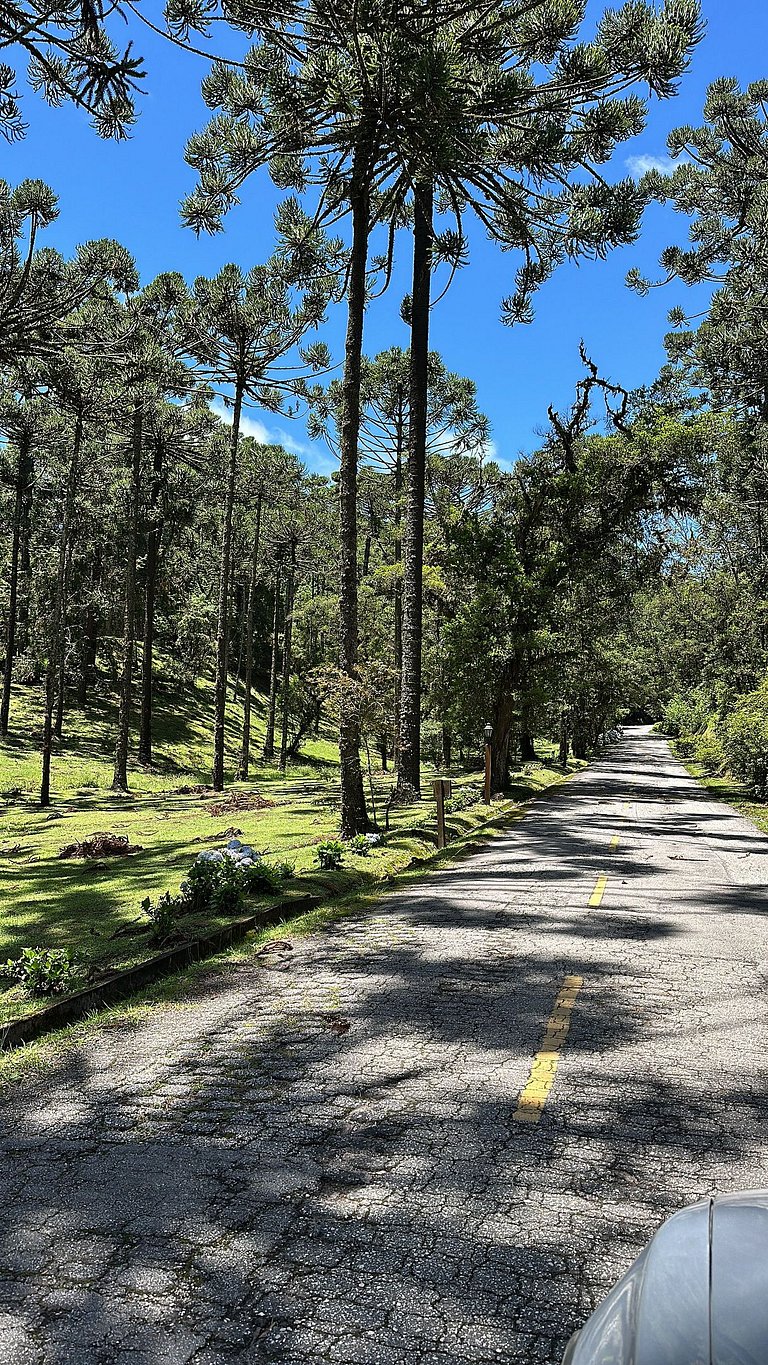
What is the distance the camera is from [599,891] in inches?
418

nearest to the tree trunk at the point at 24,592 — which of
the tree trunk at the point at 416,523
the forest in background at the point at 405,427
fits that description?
the forest in background at the point at 405,427

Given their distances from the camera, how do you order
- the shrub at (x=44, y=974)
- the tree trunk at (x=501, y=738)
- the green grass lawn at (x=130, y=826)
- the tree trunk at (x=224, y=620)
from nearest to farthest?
the shrub at (x=44, y=974), the green grass lawn at (x=130, y=826), the tree trunk at (x=501, y=738), the tree trunk at (x=224, y=620)

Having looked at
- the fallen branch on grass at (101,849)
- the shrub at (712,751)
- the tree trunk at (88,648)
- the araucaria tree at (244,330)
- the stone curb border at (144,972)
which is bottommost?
the fallen branch on grass at (101,849)

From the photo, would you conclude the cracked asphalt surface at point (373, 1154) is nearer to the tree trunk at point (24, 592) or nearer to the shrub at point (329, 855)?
the shrub at point (329, 855)

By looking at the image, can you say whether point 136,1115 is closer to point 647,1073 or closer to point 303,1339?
point 303,1339

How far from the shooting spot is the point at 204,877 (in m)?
9.20

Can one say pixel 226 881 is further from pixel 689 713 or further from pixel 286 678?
pixel 689 713

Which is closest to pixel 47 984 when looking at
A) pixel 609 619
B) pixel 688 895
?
pixel 688 895

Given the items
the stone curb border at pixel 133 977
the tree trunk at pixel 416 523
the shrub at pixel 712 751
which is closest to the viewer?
the stone curb border at pixel 133 977

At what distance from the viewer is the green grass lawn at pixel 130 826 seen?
9.26 m

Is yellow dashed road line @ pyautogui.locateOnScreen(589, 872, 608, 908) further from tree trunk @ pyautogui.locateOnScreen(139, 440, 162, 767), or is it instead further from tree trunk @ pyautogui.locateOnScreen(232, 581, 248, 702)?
tree trunk @ pyautogui.locateOnScreen(232, 581, 248, 702)

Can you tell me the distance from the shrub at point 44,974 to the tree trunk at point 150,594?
2773cm

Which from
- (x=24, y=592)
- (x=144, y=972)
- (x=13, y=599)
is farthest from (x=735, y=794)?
(x=24, y=592)

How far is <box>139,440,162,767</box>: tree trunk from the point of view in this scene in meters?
34.3
